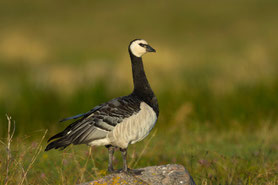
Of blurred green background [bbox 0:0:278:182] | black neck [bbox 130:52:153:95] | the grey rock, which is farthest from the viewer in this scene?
blurred green background [bbox 0:0:278:182]

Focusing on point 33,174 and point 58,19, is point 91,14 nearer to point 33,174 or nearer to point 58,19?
point 58,19

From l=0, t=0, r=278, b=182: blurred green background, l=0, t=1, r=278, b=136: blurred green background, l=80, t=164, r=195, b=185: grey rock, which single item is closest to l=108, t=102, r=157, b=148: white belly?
l=80, t=164, r=195, b=185: grey rock

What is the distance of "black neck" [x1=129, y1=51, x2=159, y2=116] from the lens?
712 cm

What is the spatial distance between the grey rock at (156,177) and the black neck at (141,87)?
950 mm

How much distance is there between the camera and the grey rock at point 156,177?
6086 millimetres

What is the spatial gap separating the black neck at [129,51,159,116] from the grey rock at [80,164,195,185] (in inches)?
37.4

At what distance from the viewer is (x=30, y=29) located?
41.3 metres

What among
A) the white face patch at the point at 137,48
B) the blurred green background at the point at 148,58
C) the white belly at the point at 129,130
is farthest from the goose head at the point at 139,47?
the blurred green background at the point at 148,58

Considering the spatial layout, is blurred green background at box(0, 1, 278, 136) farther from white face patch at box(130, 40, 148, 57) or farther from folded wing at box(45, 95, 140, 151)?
folded wing at box(45, 95, 140, 151)

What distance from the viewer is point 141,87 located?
7.37 m

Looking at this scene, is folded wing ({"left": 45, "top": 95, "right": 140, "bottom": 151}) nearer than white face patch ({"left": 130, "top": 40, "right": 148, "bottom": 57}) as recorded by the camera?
Yes

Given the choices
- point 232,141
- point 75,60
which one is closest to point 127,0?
point 75,60

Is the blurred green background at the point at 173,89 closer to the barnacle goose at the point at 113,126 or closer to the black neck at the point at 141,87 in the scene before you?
the black neck at the point at 141,87

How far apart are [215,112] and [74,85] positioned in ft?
12.4
